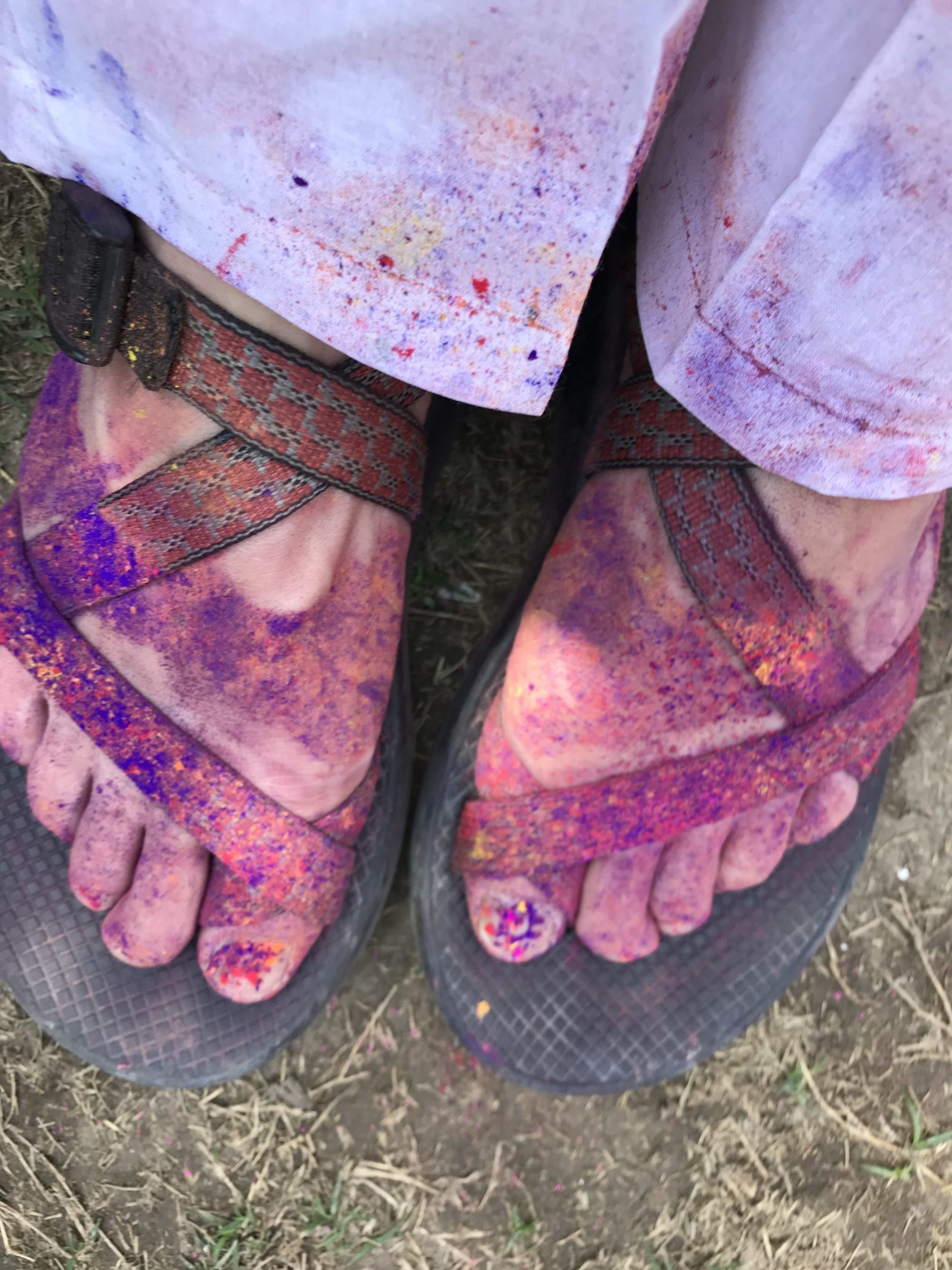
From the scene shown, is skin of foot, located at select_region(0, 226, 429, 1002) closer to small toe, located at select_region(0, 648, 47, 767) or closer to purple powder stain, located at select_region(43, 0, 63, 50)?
small toe, located at select_region(0, 648, 47, 767)

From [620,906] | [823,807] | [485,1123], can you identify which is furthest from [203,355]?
[485,1123]

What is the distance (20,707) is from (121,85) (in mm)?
650

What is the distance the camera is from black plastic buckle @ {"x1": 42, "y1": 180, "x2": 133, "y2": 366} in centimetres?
72

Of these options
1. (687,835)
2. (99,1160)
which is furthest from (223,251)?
(99,1160)

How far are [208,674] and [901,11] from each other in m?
0.77

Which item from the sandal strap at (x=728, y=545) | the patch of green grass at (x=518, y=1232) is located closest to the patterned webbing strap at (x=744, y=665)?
the sandal strap at (x=728, y=545)

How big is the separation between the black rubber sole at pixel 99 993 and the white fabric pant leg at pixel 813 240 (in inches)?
31.4

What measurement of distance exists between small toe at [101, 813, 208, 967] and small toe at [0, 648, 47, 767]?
0.17m

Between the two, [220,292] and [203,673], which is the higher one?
[220,292]

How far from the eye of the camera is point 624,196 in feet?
2.03

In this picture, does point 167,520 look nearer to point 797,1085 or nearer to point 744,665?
point 744,665

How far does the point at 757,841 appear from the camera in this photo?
108cm

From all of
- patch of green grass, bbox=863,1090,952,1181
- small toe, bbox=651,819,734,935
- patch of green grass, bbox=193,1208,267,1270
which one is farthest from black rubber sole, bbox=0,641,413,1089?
patch of green grass, bbox=863,1090,952,1181

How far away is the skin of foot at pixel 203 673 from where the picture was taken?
2.96 feet
